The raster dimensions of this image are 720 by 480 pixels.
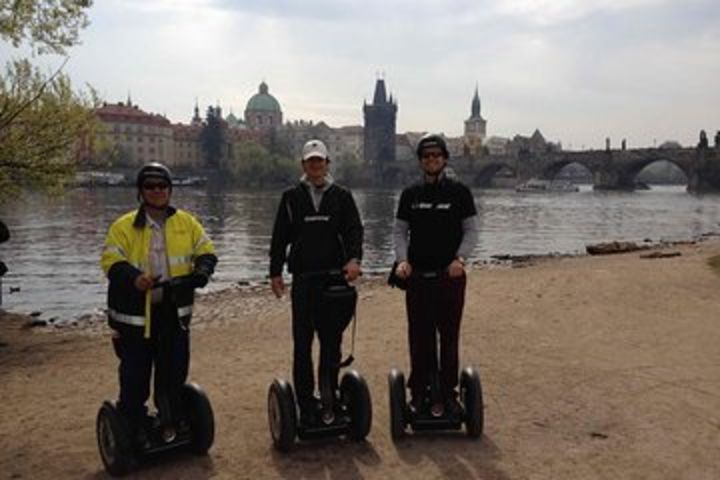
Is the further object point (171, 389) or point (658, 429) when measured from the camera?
point (658, 429)

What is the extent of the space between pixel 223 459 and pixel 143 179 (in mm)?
2183

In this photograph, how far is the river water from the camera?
70.9 feet

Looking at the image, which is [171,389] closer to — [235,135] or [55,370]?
[55,370]

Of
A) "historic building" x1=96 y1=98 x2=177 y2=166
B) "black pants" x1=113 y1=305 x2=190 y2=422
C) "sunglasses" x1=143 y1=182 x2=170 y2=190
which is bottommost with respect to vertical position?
"black pants" x1=113 y1=305 x2=190 y2=422

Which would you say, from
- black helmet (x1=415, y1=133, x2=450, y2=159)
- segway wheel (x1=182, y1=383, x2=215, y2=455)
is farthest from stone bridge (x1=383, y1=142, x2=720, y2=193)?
segway wheel (x1=182, y1=383, x2=215, y2=455)

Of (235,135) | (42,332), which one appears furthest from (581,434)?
(235,135)

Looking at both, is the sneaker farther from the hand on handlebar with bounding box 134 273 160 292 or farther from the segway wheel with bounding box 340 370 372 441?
the hand on handlebar with bounding box 134 273 160 292

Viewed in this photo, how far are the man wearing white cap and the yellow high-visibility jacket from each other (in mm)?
668

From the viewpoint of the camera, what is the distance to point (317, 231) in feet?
18.0

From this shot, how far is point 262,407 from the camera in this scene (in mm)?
6852

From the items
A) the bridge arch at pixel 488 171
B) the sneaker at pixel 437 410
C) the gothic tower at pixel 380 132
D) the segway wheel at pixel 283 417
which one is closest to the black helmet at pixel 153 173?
the segway wheel at pixel 283 417

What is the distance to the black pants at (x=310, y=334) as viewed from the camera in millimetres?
5457

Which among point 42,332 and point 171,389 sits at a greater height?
point 171,389

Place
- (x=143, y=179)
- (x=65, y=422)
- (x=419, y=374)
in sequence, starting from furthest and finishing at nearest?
1. (x=65, y=422)
2. (x=419, y=374)
3. (x=143, y=179)
